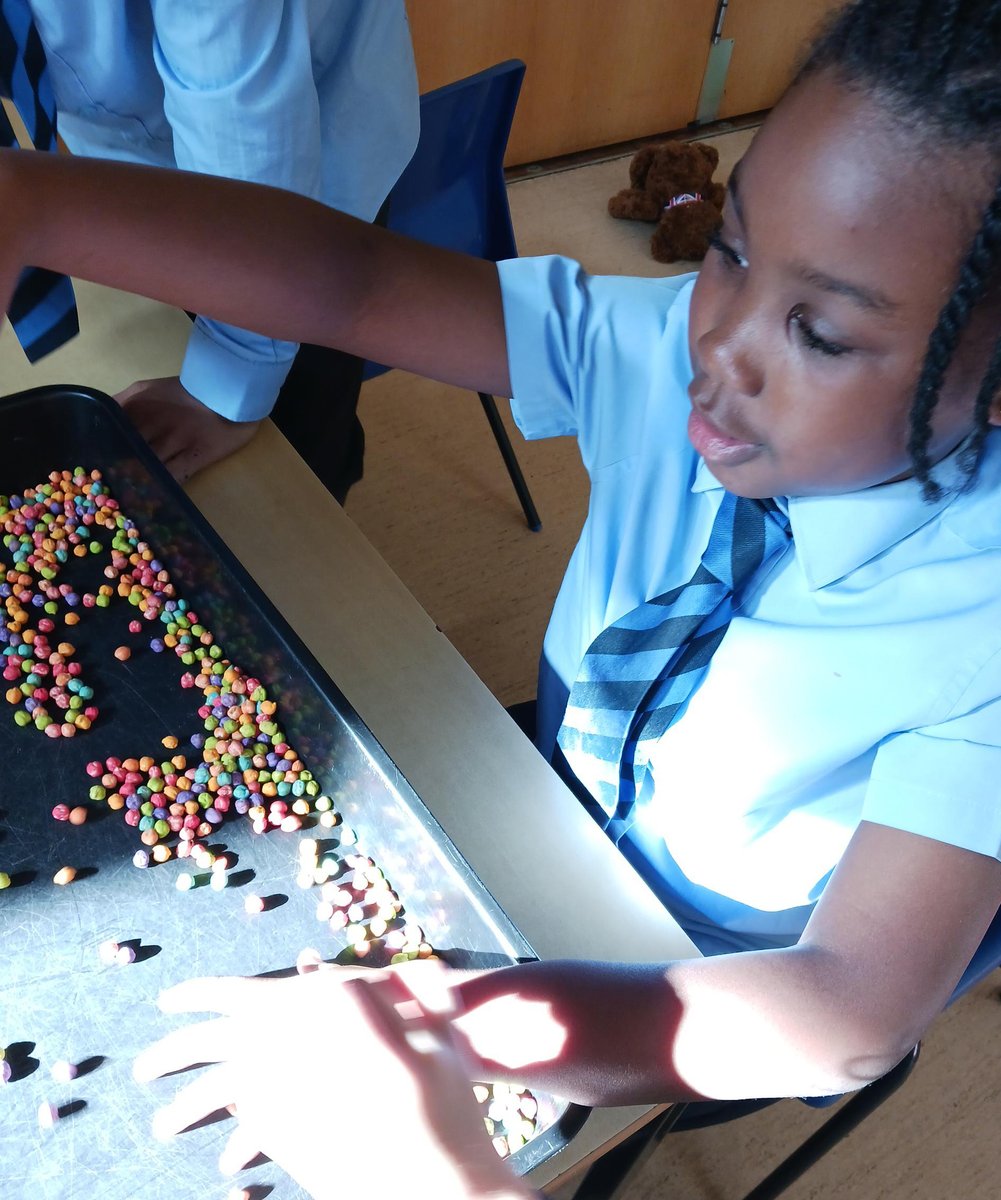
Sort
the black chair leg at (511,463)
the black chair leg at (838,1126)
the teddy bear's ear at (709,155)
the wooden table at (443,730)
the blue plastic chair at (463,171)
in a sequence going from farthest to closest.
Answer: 1. the teddy bear's ear at (709,155)
2. the black chair leg at (511,463)
3. the blue plastic chair at (463,171)
4. the black chair leg at (838,1126)
5. the wooden table at (443,730)

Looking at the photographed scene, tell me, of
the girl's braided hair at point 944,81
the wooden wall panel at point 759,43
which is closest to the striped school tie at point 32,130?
the girl's braided hair at point 944,81

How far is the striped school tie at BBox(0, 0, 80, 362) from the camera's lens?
0.96 m

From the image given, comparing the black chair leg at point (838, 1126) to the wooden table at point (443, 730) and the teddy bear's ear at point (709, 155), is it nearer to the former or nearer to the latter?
the wooden table at point (443, 730)

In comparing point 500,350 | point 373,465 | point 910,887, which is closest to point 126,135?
point 500,350

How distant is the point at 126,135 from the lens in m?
1.09

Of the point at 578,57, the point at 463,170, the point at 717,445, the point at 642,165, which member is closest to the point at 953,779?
the point at 717,445

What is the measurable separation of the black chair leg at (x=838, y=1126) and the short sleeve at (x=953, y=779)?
0.72ft

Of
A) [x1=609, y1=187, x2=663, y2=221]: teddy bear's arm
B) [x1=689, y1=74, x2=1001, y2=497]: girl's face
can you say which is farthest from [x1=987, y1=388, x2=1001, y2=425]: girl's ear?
[x1=609, y1=187, x2=663, y2=221]: teddy bear's arm

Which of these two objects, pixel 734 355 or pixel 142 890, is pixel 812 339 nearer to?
pixel 734 355

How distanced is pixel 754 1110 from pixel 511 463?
54.6 inches

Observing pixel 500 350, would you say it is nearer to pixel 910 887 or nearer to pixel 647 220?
pixel 910 887

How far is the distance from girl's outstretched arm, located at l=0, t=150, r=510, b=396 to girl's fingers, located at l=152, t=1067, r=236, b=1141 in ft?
1.82

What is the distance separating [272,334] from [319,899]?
0.47 metres

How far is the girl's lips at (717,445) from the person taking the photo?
0.71 metres
